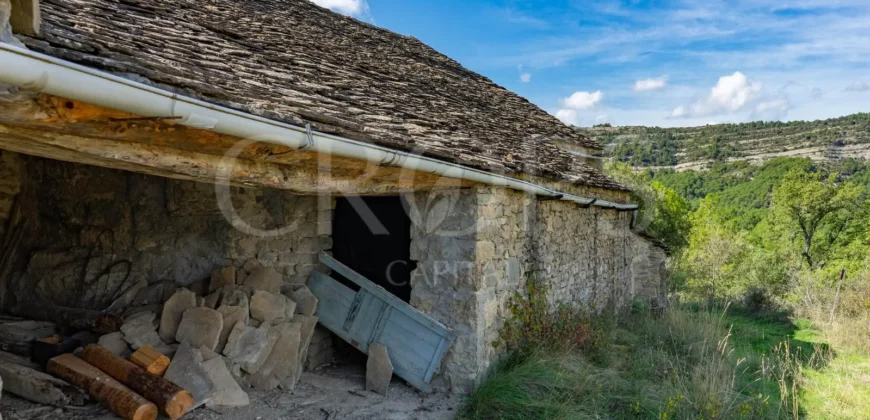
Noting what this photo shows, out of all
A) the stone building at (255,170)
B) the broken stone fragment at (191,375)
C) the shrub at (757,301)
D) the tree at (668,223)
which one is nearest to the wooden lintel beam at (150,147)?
the stone building at (255,170)

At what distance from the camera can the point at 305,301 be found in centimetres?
514

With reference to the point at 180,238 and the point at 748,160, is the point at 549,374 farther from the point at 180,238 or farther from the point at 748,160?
the point at 748,160

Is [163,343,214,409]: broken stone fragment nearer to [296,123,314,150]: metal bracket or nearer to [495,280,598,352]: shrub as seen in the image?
[296,123,314,150]: metal bracket

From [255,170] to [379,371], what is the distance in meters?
2.36

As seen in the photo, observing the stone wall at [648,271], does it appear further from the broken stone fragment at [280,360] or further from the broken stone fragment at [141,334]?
the broken stone fragment at [141,334]

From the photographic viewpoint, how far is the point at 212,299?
466 cm

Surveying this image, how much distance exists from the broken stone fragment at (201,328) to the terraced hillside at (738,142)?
115ft

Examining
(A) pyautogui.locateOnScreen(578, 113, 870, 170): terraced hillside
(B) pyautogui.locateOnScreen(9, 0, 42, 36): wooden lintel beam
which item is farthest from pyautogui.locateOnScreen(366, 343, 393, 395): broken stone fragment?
(A) pyautogui.locateOnScreen(578, 113, 870, 170): terraced hillside

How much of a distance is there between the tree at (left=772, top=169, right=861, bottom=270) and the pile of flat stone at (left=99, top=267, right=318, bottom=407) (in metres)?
24.6

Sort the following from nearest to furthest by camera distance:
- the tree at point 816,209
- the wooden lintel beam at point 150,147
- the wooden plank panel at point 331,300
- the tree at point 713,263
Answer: the wooden lintel beam at point 150,147
the wooden plank panel at point 331,300
the tree at point 713,263
the tree at point 816,209

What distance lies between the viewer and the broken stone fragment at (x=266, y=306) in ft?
15.4

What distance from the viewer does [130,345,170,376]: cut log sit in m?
3.88

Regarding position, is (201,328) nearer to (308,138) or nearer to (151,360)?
(151,360)

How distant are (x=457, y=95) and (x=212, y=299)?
5.16m
